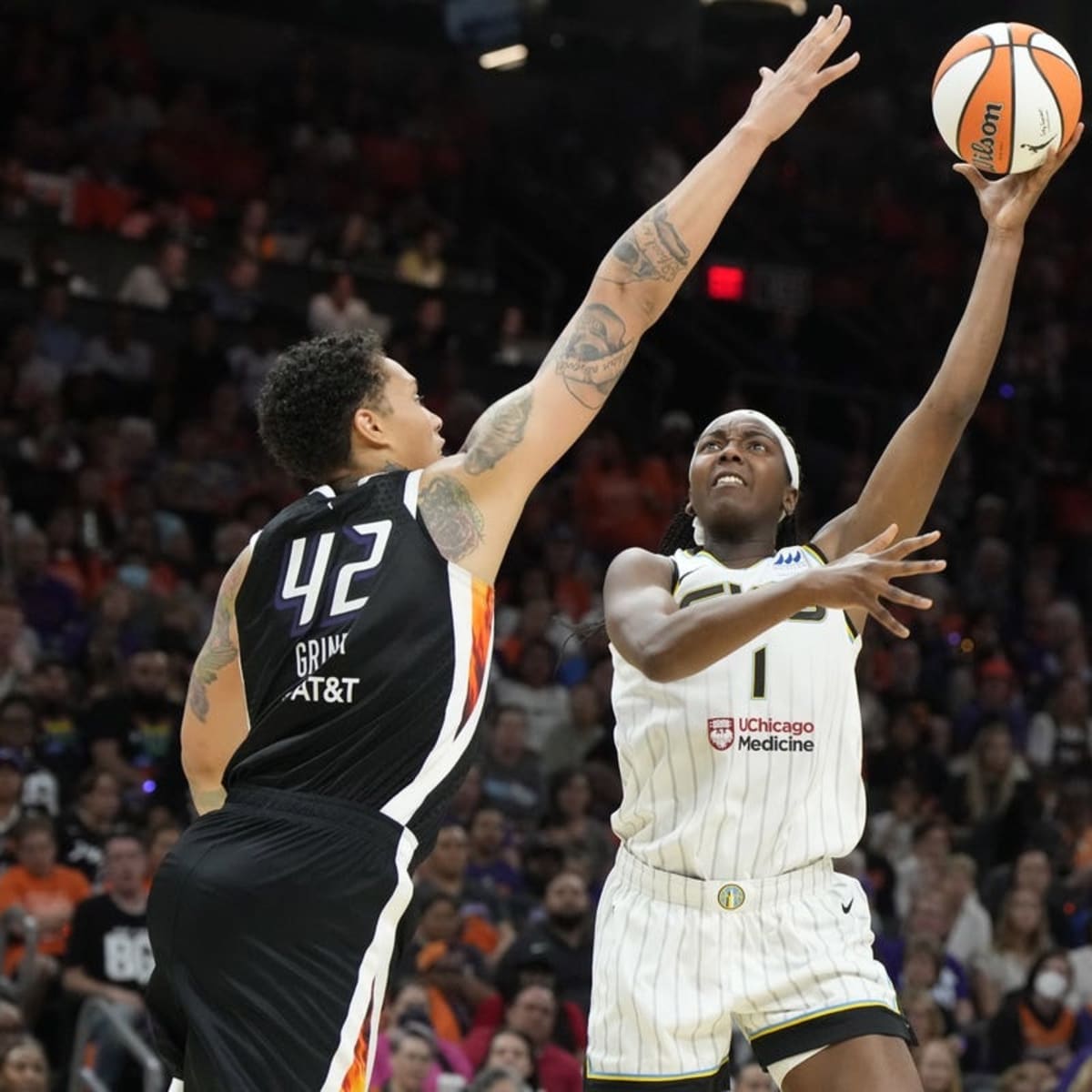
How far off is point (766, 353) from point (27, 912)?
458 inches

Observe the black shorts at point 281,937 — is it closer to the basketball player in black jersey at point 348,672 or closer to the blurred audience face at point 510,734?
the basketball player in black jersey at point 348,672

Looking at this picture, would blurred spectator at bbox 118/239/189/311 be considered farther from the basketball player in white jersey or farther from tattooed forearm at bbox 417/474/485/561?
tattooed forearm at bbox 417/474/485/561

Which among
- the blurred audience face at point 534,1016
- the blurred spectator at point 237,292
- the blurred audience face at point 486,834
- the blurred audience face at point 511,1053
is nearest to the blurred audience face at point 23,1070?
the blurred audience face at point 511,1053

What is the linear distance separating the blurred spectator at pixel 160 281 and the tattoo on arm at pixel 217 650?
11247 millimetres

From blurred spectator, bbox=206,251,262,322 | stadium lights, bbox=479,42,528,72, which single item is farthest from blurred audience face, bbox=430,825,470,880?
stadium lights, bbox=479,42,528,72

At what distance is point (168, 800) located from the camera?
11.1 m

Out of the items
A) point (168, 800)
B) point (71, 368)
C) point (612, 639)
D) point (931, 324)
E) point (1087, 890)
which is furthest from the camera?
point (931, 324)

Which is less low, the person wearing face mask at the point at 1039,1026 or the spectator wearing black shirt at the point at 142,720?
the spectator wearing black shirt at the point at 142,720

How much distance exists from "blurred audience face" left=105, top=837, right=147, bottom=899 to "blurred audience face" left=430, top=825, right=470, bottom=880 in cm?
167

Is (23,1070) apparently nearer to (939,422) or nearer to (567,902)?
(567,902)

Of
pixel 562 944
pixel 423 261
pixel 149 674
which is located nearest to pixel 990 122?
pixel 562 944

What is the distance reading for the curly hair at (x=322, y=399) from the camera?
14.6 feet

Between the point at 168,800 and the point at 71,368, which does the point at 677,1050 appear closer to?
the point at 168,800

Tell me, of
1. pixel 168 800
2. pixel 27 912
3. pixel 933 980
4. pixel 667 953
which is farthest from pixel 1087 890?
pixel 667 953
